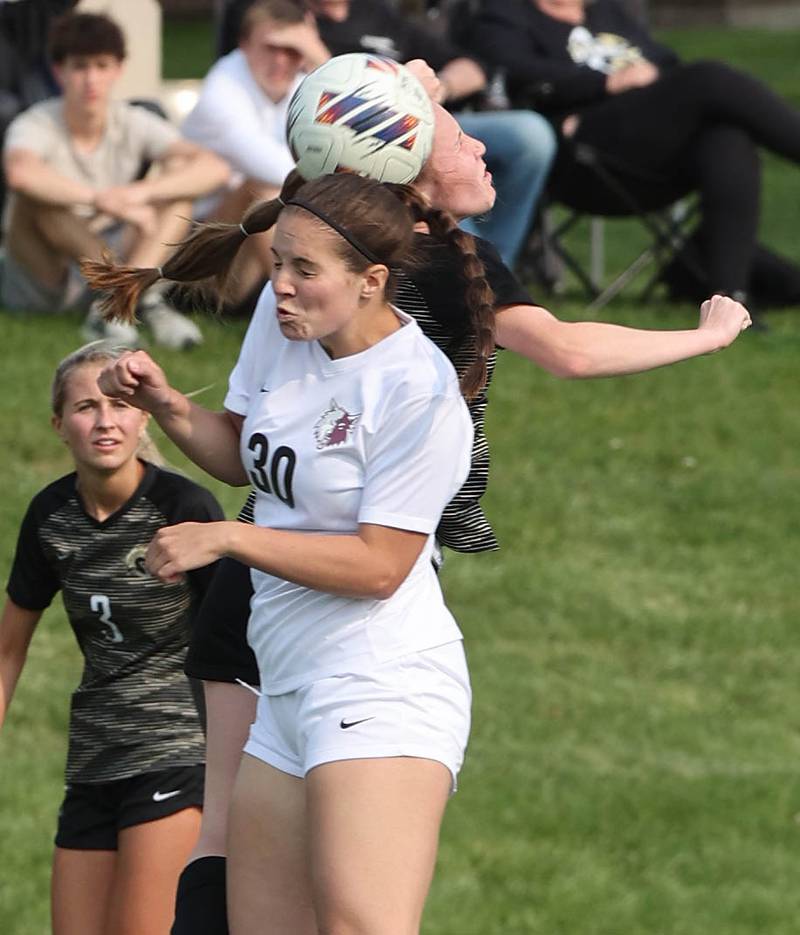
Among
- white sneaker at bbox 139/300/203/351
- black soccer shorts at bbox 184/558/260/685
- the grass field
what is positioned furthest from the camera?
white sneaker at bbox 139/300/203/351

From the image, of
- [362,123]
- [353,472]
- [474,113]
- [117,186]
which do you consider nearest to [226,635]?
[353,472]

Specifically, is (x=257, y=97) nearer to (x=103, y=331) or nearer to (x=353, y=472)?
(x=103, y=331)

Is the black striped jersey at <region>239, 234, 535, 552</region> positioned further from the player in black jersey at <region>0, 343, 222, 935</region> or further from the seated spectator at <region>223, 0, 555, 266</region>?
the seated spectator at <region>223, 0, 555, 266</region>

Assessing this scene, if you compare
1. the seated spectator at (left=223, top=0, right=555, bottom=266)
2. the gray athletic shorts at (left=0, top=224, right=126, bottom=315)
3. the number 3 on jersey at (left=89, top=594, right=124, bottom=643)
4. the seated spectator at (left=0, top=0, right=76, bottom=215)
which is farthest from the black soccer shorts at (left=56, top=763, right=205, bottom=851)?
the seated spectator at (left=0, top=0, right=76, bottom=215)

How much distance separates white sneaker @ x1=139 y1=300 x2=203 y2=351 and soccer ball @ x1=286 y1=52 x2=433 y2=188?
218 inches

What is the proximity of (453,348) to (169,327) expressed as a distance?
18.4ft

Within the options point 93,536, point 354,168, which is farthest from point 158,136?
point 354,168

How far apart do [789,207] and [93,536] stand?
13.6 m

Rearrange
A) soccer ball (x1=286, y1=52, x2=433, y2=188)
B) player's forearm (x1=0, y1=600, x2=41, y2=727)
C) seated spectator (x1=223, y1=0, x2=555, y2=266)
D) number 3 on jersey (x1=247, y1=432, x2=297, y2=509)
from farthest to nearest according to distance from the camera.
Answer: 1. seated spectator (x1=223, y1=0, x2=555, y2=266)
2. player's forearm (x1=0, y1=600, x2=41, y2=727)
3. soccer ball (x1=286, y1=52, x2=433, y2=188)
4. number 3 on jersey (x1=247, y1=432, x2=297, y2=509)

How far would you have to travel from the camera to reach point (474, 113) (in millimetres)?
9930

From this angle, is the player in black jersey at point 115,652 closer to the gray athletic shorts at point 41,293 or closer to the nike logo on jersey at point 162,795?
the nike logo on jersey at point 162,795

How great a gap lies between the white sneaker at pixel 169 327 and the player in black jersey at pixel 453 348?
17.6 feet

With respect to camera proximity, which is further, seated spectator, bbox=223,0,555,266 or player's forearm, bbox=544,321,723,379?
seated spectator, bbox=223,0,555,266

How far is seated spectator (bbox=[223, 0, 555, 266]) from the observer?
9445mm
